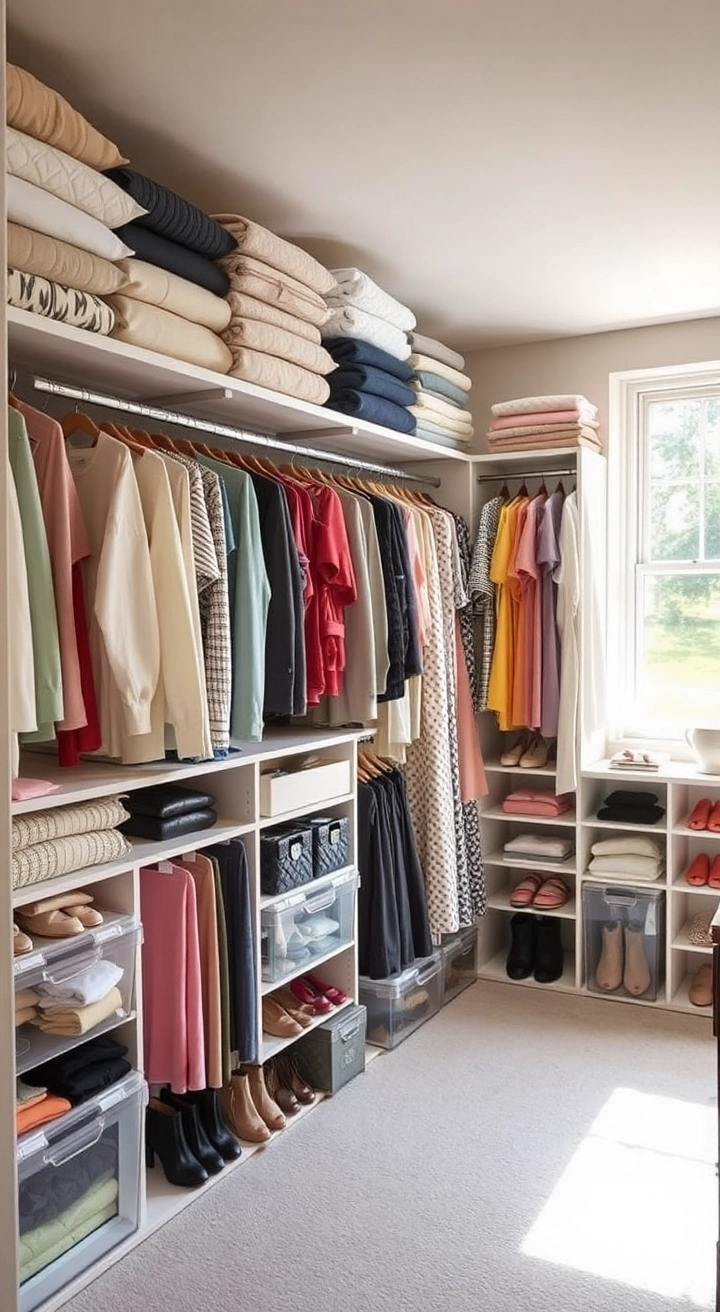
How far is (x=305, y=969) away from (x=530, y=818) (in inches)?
54.6

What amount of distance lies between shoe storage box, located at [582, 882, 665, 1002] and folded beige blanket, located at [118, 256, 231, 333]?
2.48 metres

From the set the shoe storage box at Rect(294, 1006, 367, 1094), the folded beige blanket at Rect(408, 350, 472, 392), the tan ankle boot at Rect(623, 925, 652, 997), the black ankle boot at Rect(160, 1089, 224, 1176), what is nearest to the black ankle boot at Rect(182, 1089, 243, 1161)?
the black ankle boot at Rect(160, 1089, 224, 1176)

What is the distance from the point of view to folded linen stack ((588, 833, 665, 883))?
12.4ft

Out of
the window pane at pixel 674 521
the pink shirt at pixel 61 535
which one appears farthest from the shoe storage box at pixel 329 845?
Result: the window pane at pixel 674 521

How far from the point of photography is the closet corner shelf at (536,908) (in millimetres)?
3936

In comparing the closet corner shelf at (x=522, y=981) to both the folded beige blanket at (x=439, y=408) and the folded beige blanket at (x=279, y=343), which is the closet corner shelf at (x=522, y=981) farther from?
the folded beige blanket at (x=279, y=343)

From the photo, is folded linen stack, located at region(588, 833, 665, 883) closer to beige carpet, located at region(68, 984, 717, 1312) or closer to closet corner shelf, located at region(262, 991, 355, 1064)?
beige carpet, located at region(68, 984, 717, 1312)

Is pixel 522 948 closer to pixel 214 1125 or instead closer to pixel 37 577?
pixel 214 1125

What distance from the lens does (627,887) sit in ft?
12.5

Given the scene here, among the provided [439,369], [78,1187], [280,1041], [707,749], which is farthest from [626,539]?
[78,1187]

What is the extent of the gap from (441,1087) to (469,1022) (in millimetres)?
527

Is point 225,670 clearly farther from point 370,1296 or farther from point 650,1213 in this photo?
point 650,1213

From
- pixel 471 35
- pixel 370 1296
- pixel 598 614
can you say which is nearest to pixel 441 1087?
pixel 370 1296

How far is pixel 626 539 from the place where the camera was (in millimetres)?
4258
